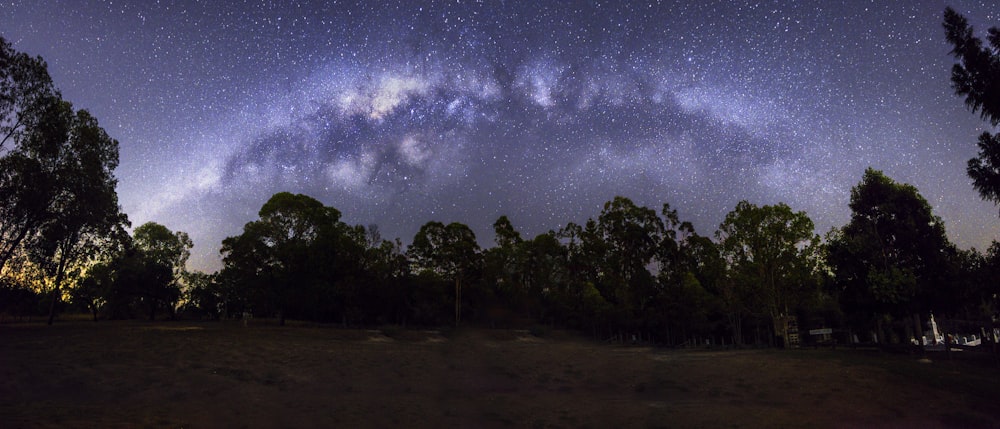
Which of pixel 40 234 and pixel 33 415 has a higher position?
pixel 40 234

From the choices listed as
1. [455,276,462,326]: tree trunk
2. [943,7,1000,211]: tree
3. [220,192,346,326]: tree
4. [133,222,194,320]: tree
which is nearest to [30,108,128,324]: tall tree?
[220,192,346,326]: tree

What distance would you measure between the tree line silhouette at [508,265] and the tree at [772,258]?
18cm

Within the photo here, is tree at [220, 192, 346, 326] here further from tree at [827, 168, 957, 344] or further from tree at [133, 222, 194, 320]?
tree at [827, 168, 957, 344]

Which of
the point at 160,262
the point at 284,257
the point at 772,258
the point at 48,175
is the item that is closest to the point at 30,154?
the point at 48,175

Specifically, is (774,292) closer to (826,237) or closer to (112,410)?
(826,237)

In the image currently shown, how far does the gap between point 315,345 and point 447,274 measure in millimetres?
45719

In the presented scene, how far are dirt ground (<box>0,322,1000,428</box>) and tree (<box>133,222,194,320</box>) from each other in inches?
1717

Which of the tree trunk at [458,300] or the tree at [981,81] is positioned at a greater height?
the tree at [981,81]

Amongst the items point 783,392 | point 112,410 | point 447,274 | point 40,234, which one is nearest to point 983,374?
point 783,392

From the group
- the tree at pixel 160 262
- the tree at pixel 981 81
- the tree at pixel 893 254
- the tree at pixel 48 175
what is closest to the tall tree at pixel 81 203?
the tree at pixel 48 175

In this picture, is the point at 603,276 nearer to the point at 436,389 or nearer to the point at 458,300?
the point at 458,300

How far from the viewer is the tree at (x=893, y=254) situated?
33344mm

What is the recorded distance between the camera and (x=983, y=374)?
2267 cm

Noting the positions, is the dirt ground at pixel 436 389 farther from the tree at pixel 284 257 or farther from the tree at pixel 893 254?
the tree at pixel 284 257
